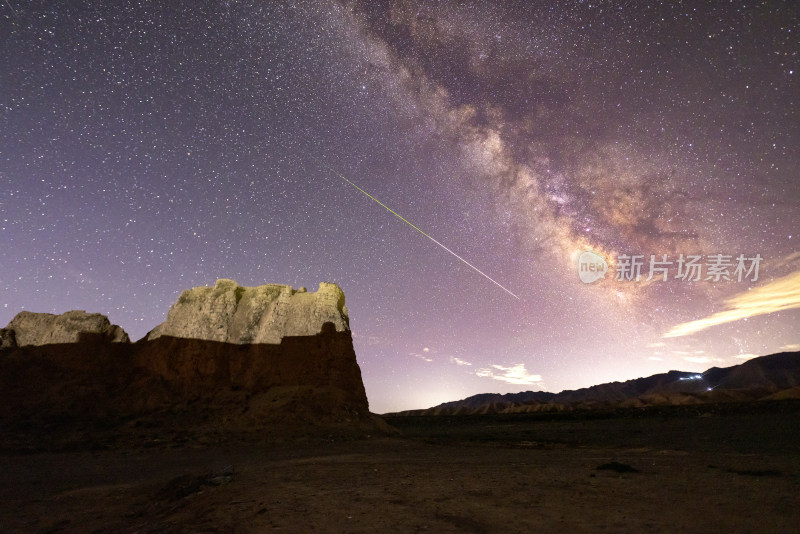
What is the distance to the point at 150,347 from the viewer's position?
24.5m

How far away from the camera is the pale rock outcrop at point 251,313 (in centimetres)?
2495

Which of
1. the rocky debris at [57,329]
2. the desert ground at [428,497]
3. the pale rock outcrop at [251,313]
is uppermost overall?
the pale rock outcrop at [251,313]

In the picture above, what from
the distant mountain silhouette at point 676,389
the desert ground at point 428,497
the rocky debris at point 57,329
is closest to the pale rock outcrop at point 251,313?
the rocky debris at point 57,329

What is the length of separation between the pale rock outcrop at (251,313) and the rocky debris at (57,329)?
7.54 ft

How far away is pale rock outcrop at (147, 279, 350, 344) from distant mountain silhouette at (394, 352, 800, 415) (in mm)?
59366

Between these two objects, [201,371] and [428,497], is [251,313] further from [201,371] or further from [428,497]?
[428,497]

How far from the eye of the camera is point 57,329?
24109 mm

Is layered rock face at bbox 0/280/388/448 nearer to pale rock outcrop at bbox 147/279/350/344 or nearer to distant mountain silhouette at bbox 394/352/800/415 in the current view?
pale rock outcrop at bbox 147/279/350/344

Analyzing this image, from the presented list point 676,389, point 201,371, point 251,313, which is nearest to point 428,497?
point 201,371

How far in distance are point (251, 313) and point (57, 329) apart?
10788 mm

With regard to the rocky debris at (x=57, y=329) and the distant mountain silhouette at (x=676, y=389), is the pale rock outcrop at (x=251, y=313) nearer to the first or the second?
the rocky debris at (x=57, y=329)

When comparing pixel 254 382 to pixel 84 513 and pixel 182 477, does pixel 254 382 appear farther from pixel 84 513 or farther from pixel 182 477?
pixel 84 513

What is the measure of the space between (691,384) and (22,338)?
135 meters

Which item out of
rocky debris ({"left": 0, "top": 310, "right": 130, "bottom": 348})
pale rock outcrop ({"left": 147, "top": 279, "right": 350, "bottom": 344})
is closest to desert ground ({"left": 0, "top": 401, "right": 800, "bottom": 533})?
pale rock outcrop ({"left": 147, "top": 279, "right": 350, "bottom": 344})
